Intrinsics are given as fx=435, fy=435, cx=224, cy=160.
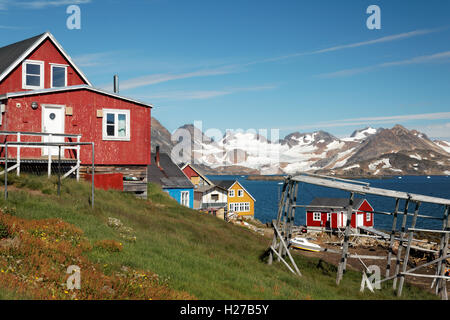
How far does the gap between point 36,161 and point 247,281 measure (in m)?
17.4

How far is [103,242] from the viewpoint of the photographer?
15703 mm

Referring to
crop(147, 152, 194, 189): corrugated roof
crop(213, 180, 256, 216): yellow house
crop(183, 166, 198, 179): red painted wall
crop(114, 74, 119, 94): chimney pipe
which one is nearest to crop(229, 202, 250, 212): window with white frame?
crop(213, 180, 256, 216): yellow house

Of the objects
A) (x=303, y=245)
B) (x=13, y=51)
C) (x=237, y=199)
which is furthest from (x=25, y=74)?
(x=237, y=199)

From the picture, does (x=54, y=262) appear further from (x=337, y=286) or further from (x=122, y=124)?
(x=122, y=124)

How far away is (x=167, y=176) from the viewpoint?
62969 millimetres

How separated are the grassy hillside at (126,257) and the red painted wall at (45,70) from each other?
10.9m

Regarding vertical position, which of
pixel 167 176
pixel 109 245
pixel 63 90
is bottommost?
pixel 167 176

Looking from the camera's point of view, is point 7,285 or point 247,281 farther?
point 247,281

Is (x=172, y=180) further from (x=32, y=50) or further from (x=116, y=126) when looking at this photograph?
(x=32, y=50)

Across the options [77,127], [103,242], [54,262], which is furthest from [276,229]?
[77,127]

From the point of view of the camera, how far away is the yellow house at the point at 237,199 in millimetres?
85750

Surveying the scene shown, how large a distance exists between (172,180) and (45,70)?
3052cm

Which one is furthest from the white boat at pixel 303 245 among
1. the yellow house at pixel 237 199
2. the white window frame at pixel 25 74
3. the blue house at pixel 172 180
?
the yellow house at pixel 237 199

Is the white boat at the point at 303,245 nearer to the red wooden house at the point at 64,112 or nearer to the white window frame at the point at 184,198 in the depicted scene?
the white window frame at the point at 184,198
